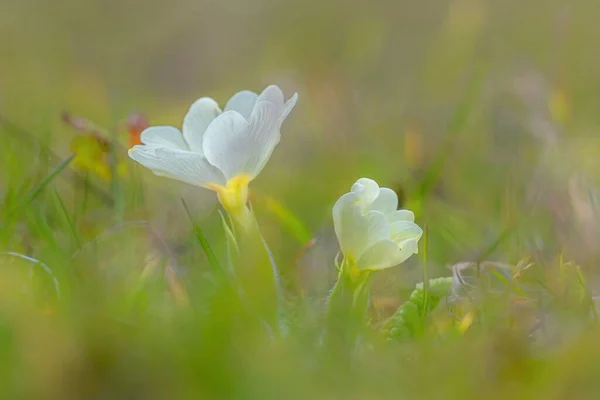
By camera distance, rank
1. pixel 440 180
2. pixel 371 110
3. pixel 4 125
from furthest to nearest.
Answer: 1. pixel 371 110
2. pixel 440 180
3. pixel 4 125

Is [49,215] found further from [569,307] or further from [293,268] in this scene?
[569,307]

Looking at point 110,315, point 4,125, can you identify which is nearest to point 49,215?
point 4,125

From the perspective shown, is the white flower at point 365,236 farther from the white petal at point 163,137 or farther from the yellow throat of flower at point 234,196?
the white petal at point 163,137

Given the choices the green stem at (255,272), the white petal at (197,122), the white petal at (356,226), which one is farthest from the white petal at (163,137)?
the white petal at (356,226)

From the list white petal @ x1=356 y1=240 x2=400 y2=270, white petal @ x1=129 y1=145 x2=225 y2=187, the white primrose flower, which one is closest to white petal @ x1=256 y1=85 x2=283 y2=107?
the white primrose flower

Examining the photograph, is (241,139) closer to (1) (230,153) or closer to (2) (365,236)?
(1) (230,153)
